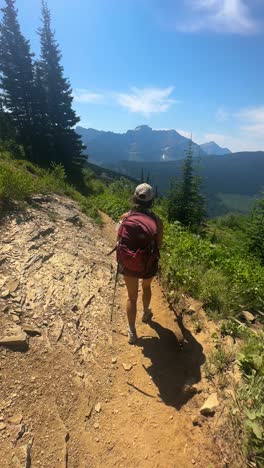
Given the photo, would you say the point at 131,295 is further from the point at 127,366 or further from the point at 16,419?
the point at 16,419

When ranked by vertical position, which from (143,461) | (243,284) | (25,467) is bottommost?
(143,461)

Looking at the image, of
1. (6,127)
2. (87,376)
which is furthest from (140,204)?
(6,127)

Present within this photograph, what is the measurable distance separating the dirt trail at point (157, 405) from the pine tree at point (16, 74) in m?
25.9

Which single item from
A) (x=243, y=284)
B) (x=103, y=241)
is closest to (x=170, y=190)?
(x=103, y=241)

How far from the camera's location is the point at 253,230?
652 inches

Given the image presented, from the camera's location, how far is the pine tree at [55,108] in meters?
27.7

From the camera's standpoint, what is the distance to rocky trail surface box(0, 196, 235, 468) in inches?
121

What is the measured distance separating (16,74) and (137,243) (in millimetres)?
29680

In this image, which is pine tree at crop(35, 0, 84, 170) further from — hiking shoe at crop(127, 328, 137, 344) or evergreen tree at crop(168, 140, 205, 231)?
hiking shoe at crop(127, 328, 137, 344)

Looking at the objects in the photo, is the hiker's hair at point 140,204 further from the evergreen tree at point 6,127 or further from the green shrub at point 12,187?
the evergreen tree at point 6,127

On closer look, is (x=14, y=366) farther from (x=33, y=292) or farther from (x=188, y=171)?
(x=188, y=171)

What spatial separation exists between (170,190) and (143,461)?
29006mm

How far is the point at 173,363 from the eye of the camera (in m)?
4.35

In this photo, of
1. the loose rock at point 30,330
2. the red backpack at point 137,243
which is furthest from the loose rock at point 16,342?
the red backpack at point 137,243
